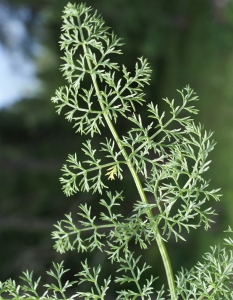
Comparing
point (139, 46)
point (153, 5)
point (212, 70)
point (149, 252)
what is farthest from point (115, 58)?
point (149, 252)

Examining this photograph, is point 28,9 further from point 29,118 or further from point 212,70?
point 212,70

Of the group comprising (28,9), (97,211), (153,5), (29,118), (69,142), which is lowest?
(97,211)

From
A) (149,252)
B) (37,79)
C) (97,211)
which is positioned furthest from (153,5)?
(149,252)

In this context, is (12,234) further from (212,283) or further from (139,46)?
(212,283)

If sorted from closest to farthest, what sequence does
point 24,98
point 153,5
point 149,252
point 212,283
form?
point 212,283
point 153,5
point 149,252
point 24,98

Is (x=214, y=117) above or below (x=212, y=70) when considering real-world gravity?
below

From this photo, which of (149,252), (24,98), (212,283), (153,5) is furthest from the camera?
(24,98)

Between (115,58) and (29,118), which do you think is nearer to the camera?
(115,58)
